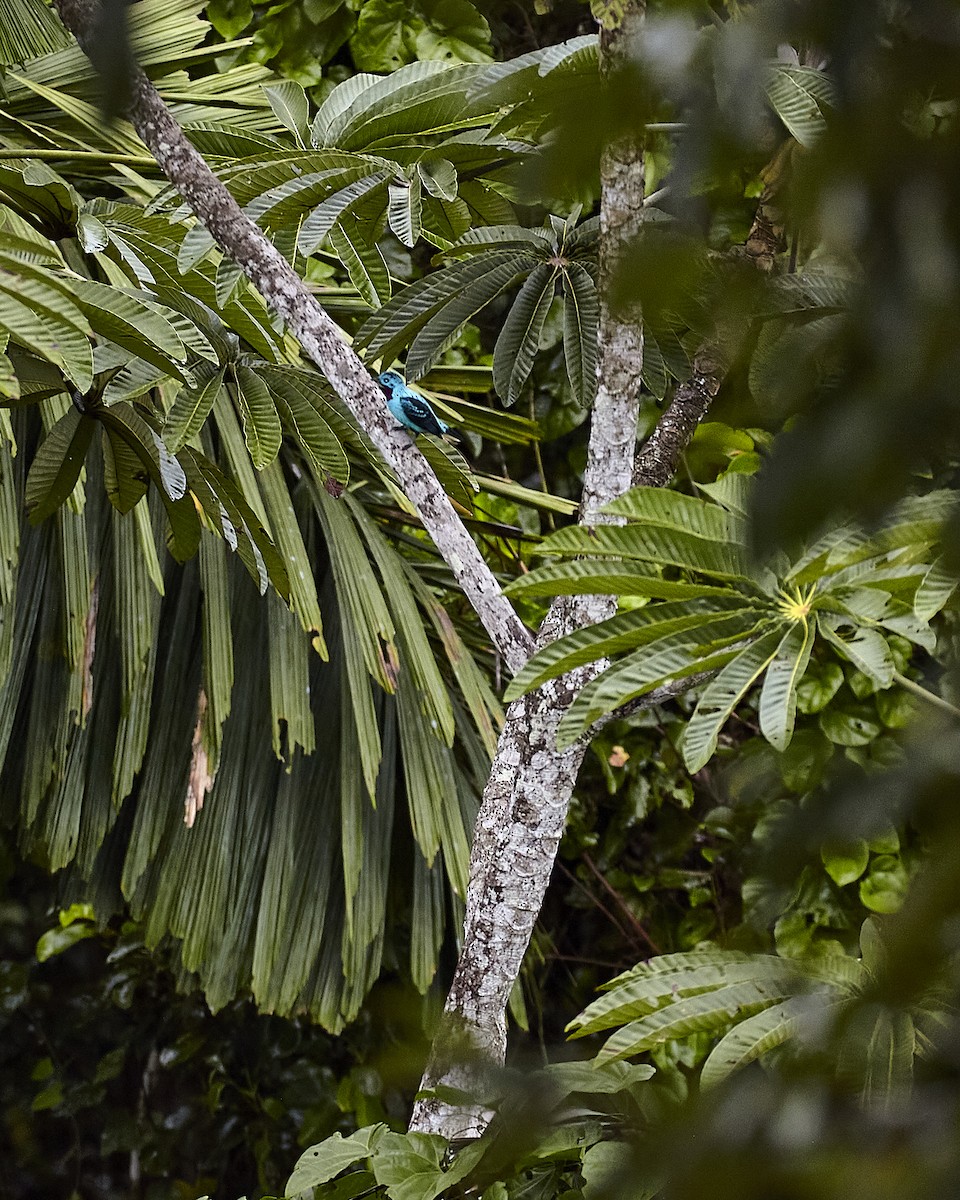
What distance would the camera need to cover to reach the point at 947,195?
214 mm

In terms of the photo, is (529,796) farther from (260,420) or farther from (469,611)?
(469,611)

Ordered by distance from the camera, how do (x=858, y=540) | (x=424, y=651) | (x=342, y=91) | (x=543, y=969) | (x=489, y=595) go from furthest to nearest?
(x=543, y=969), (x=424, y=651), (x=342, y=91), (x=489, y=595), (x=858, y=540)

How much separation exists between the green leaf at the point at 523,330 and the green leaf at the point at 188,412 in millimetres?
249

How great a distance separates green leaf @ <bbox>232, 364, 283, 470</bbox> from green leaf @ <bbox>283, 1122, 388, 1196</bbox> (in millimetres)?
471

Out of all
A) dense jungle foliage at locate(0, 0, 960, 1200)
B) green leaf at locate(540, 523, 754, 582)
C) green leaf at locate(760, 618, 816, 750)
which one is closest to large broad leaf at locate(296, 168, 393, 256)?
dense jungle foliage at locate(0, 0, 960, 1200)

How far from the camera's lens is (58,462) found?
2.71 feet

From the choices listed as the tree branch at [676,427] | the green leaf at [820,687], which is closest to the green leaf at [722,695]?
the tree branch at [676,427]

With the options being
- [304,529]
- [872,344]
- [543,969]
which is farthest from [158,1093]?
[872,344]

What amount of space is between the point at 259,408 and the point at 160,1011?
1.41m

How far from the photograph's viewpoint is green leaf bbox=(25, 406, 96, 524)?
81 centimetres

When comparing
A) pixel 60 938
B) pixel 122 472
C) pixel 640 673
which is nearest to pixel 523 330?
pixel 122 472

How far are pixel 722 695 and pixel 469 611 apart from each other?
106 cm

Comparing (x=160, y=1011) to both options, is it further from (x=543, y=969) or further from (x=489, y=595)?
(x=489, y=595)

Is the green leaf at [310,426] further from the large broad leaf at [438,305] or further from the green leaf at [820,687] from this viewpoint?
the green leaf at [820,687]
